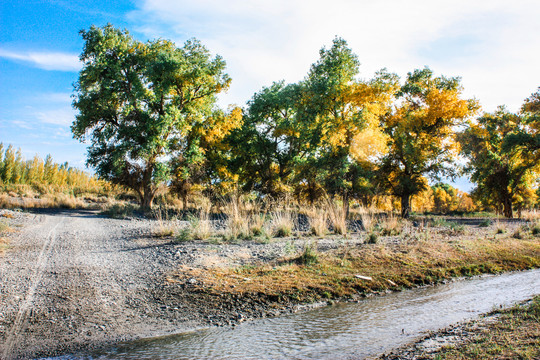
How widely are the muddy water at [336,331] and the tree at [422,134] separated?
567 inches

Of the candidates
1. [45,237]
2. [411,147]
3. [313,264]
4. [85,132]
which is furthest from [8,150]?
[313,264]

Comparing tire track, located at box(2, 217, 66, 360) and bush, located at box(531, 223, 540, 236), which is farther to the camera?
bush, located at box(531, 223, 540, 236)

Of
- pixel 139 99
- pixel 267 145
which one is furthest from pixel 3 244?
pixel 267 145

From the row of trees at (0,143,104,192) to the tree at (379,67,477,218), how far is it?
40.6m

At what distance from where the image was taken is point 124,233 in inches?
434

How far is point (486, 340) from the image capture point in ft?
10.8

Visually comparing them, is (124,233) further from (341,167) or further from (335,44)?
(335,44)

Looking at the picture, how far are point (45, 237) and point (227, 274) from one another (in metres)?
6.71

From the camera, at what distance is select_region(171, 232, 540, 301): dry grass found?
5.71m

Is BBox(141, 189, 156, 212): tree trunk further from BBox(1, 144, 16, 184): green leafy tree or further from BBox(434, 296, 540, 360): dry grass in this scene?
BBox(1, 144, 16, 184): green leafy tree

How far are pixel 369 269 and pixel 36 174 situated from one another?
201 feet

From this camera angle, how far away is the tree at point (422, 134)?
19969 mm

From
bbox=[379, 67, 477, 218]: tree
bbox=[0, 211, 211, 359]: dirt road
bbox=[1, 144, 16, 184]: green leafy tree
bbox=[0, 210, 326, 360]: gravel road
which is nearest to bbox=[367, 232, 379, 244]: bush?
bbox=[0, 210, 326, 360]: gravel road

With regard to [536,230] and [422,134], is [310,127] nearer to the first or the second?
[422,134]
